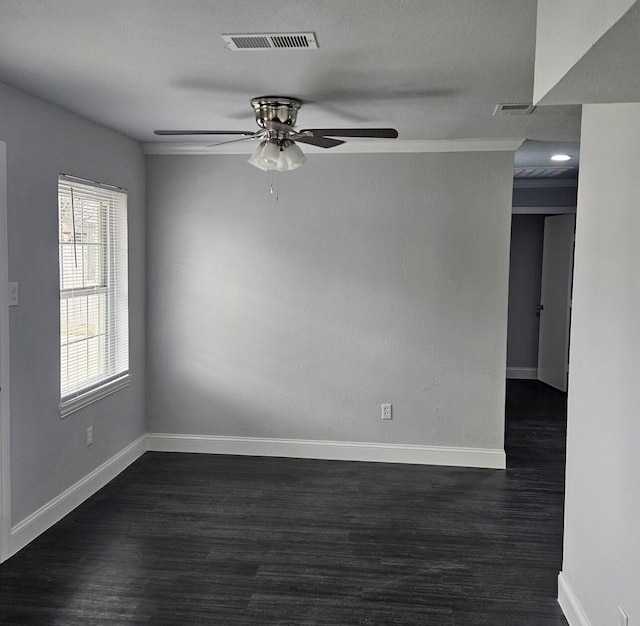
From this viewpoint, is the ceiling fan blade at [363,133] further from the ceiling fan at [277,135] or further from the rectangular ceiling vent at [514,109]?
the rectangular ceiling vent at [514,109]

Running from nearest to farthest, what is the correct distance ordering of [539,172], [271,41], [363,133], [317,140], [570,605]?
1. [271,41]
2. [570,605]
3. [363,133]
4. [317,140]
5. [539,172]

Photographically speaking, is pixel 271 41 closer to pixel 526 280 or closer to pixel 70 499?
pixel 70 499

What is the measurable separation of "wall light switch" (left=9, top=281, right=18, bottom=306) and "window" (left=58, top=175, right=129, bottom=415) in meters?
0.51

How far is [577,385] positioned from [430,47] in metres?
1.55

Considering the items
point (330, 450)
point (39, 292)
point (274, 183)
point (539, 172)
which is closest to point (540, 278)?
point (539, 172)

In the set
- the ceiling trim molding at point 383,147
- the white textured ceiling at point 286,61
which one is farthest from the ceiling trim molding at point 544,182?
the white textured ceiling at point 286,61

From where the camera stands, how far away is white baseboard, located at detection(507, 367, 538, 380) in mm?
8438

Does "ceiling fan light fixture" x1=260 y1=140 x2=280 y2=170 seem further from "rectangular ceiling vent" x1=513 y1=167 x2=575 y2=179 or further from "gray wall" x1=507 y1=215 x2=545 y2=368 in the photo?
"gray wall" x1=507 y1=215 x2=545 y2=368

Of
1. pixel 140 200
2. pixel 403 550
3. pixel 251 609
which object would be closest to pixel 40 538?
pixel 251 609

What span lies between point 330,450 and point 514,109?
2.84 metres

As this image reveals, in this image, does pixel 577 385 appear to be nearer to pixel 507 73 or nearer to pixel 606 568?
pixel 606 568

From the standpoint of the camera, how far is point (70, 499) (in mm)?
3967

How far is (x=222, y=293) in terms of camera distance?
5.09 metres

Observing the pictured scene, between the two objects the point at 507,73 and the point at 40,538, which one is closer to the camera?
the point at 507,73
